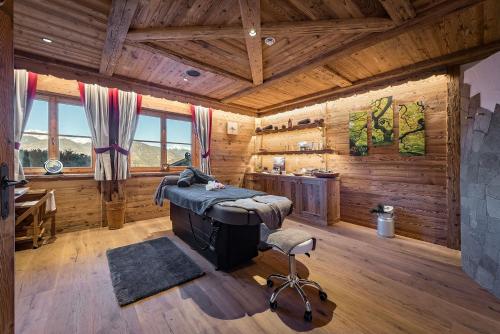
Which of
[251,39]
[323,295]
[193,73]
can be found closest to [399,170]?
[323,295]

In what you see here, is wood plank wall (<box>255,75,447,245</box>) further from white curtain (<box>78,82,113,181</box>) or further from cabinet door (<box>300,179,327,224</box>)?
white curtain (<box>78,82,113,181</box>)

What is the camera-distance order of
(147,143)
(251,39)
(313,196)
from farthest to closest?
(147,143) → (313,196) → (251,39)

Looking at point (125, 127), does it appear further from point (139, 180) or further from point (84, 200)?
point (84, 200)

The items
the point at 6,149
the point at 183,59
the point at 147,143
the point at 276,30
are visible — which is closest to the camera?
the point at 6,149

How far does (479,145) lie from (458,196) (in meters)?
1.07

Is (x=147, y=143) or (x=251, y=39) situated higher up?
(x=251, y=39)

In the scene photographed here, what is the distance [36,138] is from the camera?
11.1 feet

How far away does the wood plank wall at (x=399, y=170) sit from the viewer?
3.19 metres

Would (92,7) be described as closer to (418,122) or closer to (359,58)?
(359,58)

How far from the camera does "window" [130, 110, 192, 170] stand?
439cm

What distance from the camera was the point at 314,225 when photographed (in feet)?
13.3

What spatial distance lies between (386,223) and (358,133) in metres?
1.69

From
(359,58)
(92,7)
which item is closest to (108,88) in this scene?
(92,7)

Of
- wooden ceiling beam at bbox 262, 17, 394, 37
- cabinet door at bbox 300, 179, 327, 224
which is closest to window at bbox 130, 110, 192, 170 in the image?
cabinet door at bbox 300, 179, 327, 224
